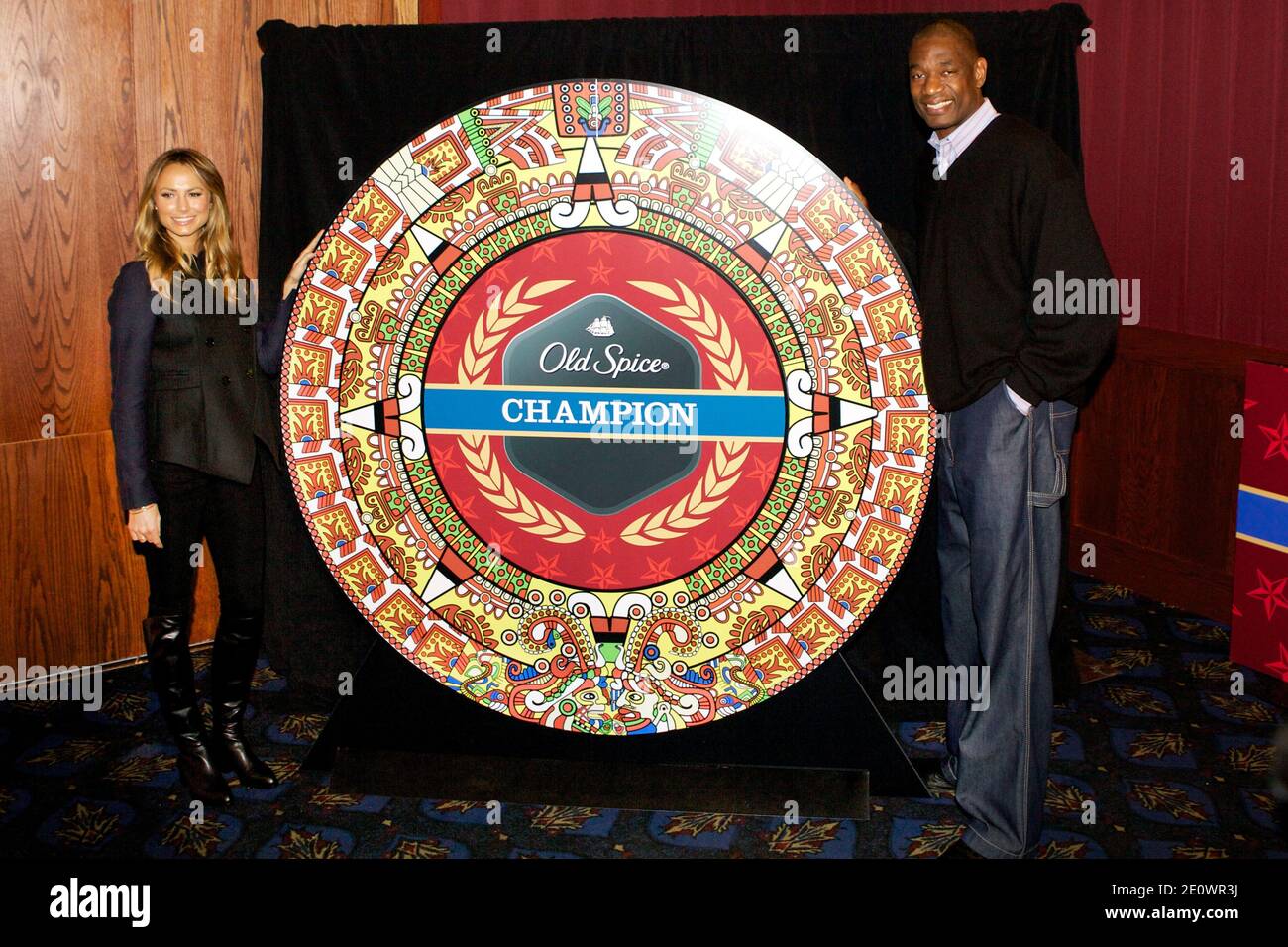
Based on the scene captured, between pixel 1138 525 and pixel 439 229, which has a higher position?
pixel 439 229

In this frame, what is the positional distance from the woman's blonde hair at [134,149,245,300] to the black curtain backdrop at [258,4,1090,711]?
484 mm

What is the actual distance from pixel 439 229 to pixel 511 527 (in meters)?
0.67

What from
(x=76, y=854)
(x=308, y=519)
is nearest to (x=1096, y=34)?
(x=308, y=519)

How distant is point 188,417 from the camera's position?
281 centimetres

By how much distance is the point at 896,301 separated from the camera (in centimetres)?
269

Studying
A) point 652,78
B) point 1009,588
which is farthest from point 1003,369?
point 652,78

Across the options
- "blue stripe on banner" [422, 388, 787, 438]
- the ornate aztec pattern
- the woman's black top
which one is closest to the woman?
the woman's black top


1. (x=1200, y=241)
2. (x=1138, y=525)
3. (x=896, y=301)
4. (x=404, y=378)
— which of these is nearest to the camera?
(x=896, y=301)

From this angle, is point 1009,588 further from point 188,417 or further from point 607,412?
point 188,417

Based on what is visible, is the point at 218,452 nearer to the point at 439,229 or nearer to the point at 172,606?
the point at 172,606

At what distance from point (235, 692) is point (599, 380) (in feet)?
3.77

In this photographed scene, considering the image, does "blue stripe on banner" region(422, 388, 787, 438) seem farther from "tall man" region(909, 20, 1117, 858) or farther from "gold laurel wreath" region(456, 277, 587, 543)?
"tall man" region(909, 20, 1117, 858)

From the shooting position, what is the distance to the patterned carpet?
2770 mm

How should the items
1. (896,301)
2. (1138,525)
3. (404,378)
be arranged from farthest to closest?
Answer: (1138,525) → (404,378) → (896,301)
